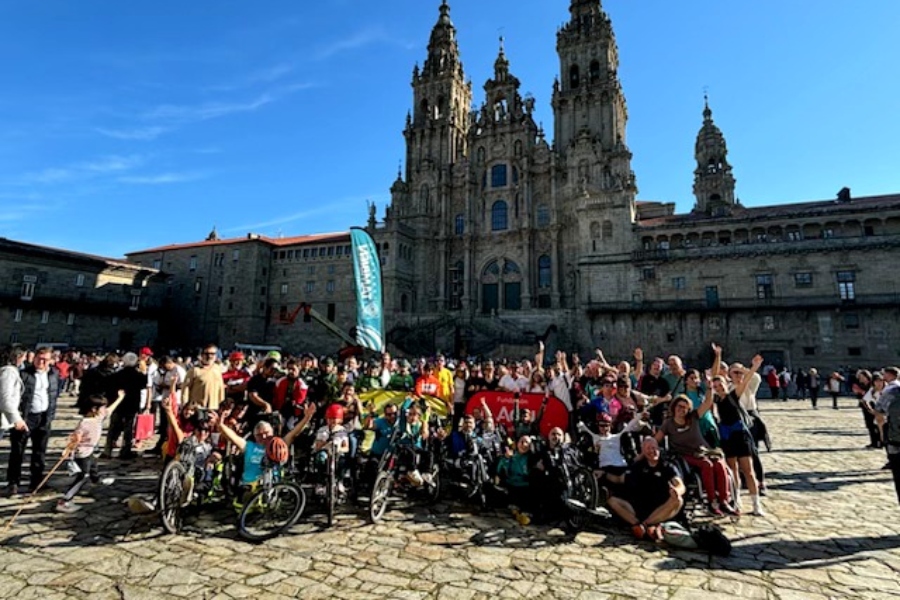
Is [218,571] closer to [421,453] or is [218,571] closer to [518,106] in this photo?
[421,453]

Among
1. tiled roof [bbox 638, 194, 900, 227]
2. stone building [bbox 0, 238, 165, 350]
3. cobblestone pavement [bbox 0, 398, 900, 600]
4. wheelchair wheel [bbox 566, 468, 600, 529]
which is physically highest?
tiled roof [bbox 638, 194, 900, 227]

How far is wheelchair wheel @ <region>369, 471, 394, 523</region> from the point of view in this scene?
5.71 metres

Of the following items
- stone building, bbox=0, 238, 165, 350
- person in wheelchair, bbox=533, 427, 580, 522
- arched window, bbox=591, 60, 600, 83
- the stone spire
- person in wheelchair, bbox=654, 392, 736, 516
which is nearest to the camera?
person in wheelchair, bbox=533, 427, 580, 522

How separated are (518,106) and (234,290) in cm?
3559

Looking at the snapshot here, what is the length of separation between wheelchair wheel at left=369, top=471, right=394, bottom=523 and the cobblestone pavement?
0.19m

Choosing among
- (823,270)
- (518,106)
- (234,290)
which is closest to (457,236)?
(518,106)

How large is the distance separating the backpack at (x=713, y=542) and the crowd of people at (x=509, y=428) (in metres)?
0.37

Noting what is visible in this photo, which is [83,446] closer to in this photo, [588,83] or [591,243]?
[591,243]

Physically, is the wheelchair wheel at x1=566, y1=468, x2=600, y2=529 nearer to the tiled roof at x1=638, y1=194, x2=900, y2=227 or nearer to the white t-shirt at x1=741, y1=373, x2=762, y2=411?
the white t-shirt at x1=741, y1=373, x2=762, y2=411

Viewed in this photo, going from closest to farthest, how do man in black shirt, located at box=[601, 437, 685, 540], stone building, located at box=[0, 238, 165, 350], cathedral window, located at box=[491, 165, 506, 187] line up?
man in black shirt, located at box=[601, 437, 685, 540]
stone building, located at box=[0, 238, 165, 350]
cathedral window, located at box=[491, 165, 506, 187]

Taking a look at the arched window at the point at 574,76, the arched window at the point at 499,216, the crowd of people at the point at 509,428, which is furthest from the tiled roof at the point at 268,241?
the crowd of people at the point at 509,428

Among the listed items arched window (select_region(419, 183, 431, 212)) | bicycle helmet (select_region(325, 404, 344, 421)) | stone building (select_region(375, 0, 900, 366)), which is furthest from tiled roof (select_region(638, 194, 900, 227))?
bicycle helmet (select_region(325, 404, 344, 421))

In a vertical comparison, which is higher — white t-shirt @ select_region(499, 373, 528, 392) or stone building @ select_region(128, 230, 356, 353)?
stone building @ select_region(128, 230, 356, 353)

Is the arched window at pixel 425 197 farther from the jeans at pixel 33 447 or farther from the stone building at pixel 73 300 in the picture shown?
the jeans at pixel 33 447
